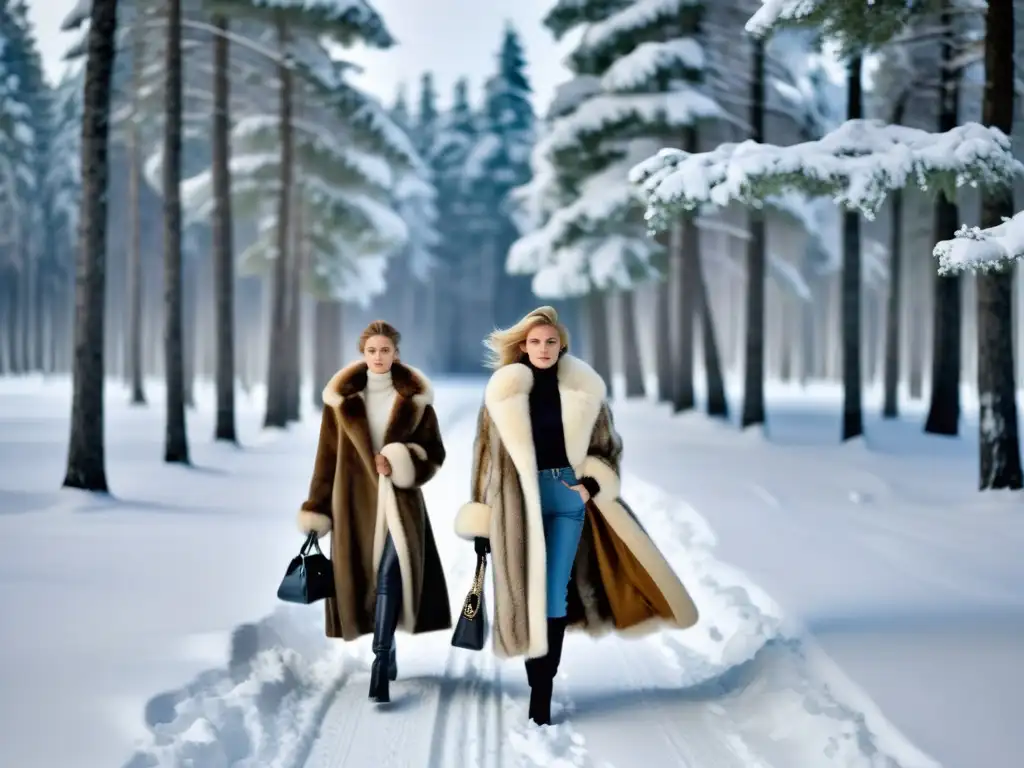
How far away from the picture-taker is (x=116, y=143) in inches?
1473

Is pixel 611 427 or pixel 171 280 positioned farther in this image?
pixel 171 280

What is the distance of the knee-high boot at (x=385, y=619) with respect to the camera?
18.8 feet

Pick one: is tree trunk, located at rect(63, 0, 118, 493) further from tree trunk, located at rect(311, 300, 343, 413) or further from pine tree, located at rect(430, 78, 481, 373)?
pine tree, located at rect(430, 78, 481, 373)

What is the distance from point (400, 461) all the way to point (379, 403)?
0.37 m

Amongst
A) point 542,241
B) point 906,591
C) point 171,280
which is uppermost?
point 542,241

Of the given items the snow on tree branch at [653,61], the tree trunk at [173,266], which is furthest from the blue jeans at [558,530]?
the snow on tree branch at [653,61]

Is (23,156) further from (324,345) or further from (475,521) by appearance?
(475,521)

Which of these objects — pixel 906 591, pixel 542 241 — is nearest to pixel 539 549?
pixel 906 591

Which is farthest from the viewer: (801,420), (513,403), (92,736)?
(801,420)

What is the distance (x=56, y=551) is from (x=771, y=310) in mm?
53077

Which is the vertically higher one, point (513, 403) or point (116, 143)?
point (116, 143)

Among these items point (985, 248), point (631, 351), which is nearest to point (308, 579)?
point (985, 248)

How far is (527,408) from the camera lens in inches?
217

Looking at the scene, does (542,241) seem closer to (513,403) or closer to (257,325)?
(513,403)
